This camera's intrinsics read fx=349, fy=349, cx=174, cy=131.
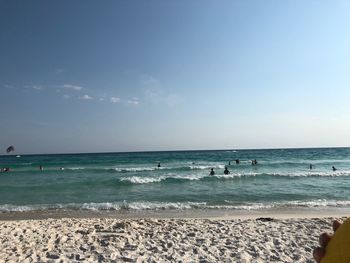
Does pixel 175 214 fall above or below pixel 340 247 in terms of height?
below

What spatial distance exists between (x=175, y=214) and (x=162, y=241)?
16.5 feet

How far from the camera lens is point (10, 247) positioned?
318 inches

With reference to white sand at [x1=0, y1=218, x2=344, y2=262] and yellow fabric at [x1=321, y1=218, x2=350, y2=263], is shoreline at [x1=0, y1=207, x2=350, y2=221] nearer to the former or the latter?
white sand at [x1=0, y1=218, x2=344, y2=262]

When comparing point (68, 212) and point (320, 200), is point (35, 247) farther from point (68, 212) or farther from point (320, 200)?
point (320, 200)

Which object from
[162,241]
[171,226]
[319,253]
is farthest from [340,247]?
[171,226]

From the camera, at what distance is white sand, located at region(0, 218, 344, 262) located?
7277mm

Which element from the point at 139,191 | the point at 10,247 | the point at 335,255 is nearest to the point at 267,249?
the point at 10,247

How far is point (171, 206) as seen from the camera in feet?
49.3

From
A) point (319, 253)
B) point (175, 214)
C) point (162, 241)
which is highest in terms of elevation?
point (319, 253)

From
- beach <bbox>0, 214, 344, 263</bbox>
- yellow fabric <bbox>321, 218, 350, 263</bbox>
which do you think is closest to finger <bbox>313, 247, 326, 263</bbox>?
yellow fabric <bbox>321, 218, 350, 263</bbox>

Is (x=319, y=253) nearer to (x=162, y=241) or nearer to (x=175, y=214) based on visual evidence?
A: (x=162, y=241)

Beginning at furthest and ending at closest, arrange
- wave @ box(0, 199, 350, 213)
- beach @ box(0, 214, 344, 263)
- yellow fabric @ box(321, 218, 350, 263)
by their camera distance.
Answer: wave @ box(0, 199, 350, 213), beach @ box(0, 214, 344, 263), yellow fabric @ box(321, 218, 350, 263)

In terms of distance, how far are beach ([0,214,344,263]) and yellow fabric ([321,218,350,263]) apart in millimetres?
5849

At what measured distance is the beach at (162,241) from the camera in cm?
727
